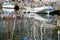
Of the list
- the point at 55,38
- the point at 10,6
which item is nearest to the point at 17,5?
the point at 10,6

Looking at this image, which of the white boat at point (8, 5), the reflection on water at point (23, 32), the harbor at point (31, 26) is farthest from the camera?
the white boat at point (8, 5)

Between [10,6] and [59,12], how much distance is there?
29.1 feet

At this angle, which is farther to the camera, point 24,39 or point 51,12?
point 51,12

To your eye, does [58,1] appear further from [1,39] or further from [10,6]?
[1,39]

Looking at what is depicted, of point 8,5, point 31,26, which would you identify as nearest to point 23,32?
point 31,26

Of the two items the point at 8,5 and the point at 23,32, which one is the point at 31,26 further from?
the point at 8,5

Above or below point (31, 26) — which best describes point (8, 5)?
below

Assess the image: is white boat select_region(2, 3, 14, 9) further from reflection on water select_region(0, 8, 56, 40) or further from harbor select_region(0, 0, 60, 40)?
reflection on water select_region(0, 8, 56, 40)

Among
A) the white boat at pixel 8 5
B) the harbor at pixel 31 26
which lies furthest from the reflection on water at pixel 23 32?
the white boat at pixel 8 5

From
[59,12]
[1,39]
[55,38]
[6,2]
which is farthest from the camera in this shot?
[6,2]

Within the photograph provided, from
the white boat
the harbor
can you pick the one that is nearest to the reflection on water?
the harbor

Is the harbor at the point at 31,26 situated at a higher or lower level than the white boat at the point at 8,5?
higher

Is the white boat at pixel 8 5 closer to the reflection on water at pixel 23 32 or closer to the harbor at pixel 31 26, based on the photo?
the harbor at pixel 31 26

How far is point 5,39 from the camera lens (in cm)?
601
